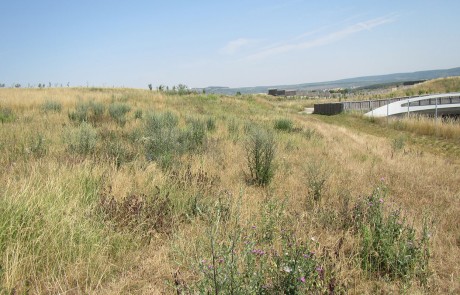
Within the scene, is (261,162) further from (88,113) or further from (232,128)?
(88,113)

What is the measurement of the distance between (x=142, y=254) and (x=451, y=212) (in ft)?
14.2

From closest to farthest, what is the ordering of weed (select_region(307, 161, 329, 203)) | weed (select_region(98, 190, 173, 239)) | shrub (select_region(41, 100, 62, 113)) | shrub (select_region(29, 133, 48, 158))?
weed (select_region(98, 190, 173, 239)) < weed (select_region(307, 161, 329, 203)) < shrub (select_region(29, 133, 48, 158)) < shrub (select_region(41, 100, 62, 113))

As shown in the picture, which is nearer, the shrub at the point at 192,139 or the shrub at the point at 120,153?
the shrub at the point at 120,153

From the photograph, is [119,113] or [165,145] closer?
[165,145]

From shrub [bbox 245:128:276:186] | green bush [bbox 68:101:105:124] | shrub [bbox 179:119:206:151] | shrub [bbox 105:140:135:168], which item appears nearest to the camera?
shrub [bbox 245:128:276:186]

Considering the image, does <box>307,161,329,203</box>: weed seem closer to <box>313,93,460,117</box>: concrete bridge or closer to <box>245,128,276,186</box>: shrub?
<box>245,128,276,186</box>: shrub

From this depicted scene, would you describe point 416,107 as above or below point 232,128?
above

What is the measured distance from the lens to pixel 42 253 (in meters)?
2.43

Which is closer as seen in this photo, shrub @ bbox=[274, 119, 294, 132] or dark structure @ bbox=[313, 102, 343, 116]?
shrub @ bbox=[274, 119, 294, 132]

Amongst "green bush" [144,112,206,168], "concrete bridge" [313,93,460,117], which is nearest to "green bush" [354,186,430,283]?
"green bush" [144,112,206,168]

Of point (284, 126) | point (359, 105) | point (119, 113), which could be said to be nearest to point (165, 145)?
point (119, 113)

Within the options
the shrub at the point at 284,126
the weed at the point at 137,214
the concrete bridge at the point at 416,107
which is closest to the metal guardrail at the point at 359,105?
the concrete bridge at the point at 416,107

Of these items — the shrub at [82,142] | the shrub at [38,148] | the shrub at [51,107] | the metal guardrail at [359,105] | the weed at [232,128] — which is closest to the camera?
the shrub at [38,148]

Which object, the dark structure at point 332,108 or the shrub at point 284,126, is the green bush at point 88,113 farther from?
the dark structure at point 332,108
